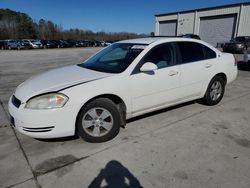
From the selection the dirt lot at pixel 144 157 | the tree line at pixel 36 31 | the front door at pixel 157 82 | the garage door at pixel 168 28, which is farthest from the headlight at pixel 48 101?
the tree line at pixel 36 31

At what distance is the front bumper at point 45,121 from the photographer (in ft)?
9.88

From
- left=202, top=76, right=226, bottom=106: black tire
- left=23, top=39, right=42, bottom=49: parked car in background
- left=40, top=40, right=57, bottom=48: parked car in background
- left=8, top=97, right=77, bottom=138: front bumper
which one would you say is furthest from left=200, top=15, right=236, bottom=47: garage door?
A: left=8, top=97, right=77, bottom=138: front bumper

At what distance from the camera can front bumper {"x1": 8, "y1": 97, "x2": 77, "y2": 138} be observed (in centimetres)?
301

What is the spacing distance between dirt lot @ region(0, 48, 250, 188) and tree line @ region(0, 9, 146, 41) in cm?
5675

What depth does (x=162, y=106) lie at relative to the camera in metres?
4.16

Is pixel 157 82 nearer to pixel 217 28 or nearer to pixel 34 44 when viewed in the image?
pixel 217 28

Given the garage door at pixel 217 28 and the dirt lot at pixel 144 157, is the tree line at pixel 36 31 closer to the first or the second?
the garage door at pixel 217 28

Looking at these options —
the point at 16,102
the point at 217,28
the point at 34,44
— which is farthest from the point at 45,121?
the point at 34,44

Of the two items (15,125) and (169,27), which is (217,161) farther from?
(169,27)

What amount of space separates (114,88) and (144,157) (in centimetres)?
109

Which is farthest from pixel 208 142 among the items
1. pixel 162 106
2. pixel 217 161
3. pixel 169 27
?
pixel 169 27

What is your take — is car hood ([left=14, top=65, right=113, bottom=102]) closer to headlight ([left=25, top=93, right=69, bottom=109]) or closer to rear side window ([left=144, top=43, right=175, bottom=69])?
headlight ([left=25, top=93, right=69, bottom=109])

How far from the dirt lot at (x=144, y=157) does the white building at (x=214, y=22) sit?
2881 centimetres

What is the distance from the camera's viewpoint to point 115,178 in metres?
2.62
